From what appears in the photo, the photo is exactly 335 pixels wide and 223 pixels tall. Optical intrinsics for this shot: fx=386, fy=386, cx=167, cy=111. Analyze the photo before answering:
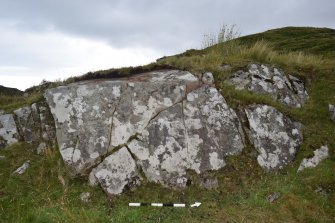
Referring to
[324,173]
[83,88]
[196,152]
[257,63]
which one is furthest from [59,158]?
[257,63]

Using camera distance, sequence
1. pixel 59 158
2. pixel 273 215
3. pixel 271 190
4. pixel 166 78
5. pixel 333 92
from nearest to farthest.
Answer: pixel 273 215 < pixel 271 190 < pixel 59 158 < pixel 166 78 < pixel 333 92

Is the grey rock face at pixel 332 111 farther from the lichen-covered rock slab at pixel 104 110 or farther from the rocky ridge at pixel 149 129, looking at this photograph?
the lichen-covered rock slab at pixel 104 110

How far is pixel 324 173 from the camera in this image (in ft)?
35.9

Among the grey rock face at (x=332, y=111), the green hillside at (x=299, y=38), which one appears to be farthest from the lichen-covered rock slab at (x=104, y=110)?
the green hillside at (x=299, y=38)

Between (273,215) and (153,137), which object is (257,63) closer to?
(153,137)

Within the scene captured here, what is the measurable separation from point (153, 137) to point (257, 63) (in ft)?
20.3

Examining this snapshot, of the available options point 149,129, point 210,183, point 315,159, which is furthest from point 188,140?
point 315,159

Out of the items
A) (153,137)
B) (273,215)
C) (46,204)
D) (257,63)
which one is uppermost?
(257,63)

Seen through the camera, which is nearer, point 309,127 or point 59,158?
point 59,158

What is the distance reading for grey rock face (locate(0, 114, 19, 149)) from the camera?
1211 centimetres

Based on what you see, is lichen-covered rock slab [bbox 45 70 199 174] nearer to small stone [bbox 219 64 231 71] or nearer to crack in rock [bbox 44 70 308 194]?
crack in rock [bbox 44 70 308 194]

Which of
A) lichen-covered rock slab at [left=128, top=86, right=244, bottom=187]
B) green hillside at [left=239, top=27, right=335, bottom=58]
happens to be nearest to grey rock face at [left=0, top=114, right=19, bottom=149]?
lichen-covered rock slab at [left=128, top=86, right=244, bottom=187]

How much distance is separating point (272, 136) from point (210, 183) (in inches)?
114

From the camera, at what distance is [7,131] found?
1233cm
